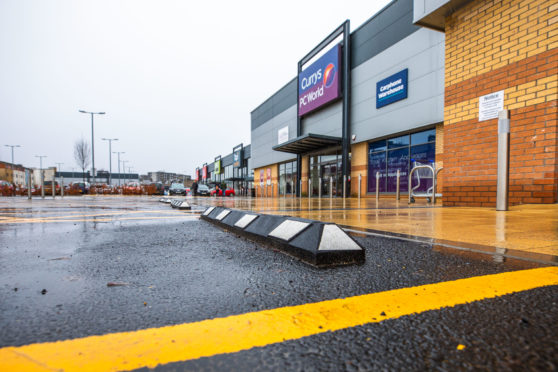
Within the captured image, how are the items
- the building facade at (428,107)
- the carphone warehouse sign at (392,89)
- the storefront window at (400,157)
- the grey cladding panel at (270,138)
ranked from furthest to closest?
the grey cladding panel at (270,138) → the carphone warehouse sign at (392,89) → the storefront window at (400,157) → the building facade at (428,107)

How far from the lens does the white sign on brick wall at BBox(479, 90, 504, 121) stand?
4.95 metres

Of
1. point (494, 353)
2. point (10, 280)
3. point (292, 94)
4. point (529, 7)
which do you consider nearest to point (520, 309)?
point (494, 353)

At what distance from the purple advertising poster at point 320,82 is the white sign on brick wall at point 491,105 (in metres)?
12.9

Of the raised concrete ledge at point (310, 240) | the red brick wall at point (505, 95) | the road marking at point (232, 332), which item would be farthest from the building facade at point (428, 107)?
the road marking at point (232, 332)

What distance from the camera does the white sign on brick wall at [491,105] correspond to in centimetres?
495

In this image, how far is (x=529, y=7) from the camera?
4.54 metres

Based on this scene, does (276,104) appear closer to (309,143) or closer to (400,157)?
(309,143)

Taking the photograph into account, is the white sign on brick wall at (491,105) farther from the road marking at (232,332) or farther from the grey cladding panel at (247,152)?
the grey cladding panel at (247,152)

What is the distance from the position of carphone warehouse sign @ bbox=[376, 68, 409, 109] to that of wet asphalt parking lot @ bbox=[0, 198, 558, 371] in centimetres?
1394

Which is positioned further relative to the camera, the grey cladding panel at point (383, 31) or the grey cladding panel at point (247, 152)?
the grey cladding panel at point (247, 152)

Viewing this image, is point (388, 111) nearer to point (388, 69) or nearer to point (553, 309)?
point (388, 69)

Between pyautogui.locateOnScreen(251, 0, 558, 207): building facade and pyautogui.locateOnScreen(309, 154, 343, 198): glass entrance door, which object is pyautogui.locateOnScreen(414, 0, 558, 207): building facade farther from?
pyautogui.locateOnScreen(309, 154, 343, 198): glass entrance door

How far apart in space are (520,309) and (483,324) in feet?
0.61

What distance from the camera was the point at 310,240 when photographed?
1435 millimetres
